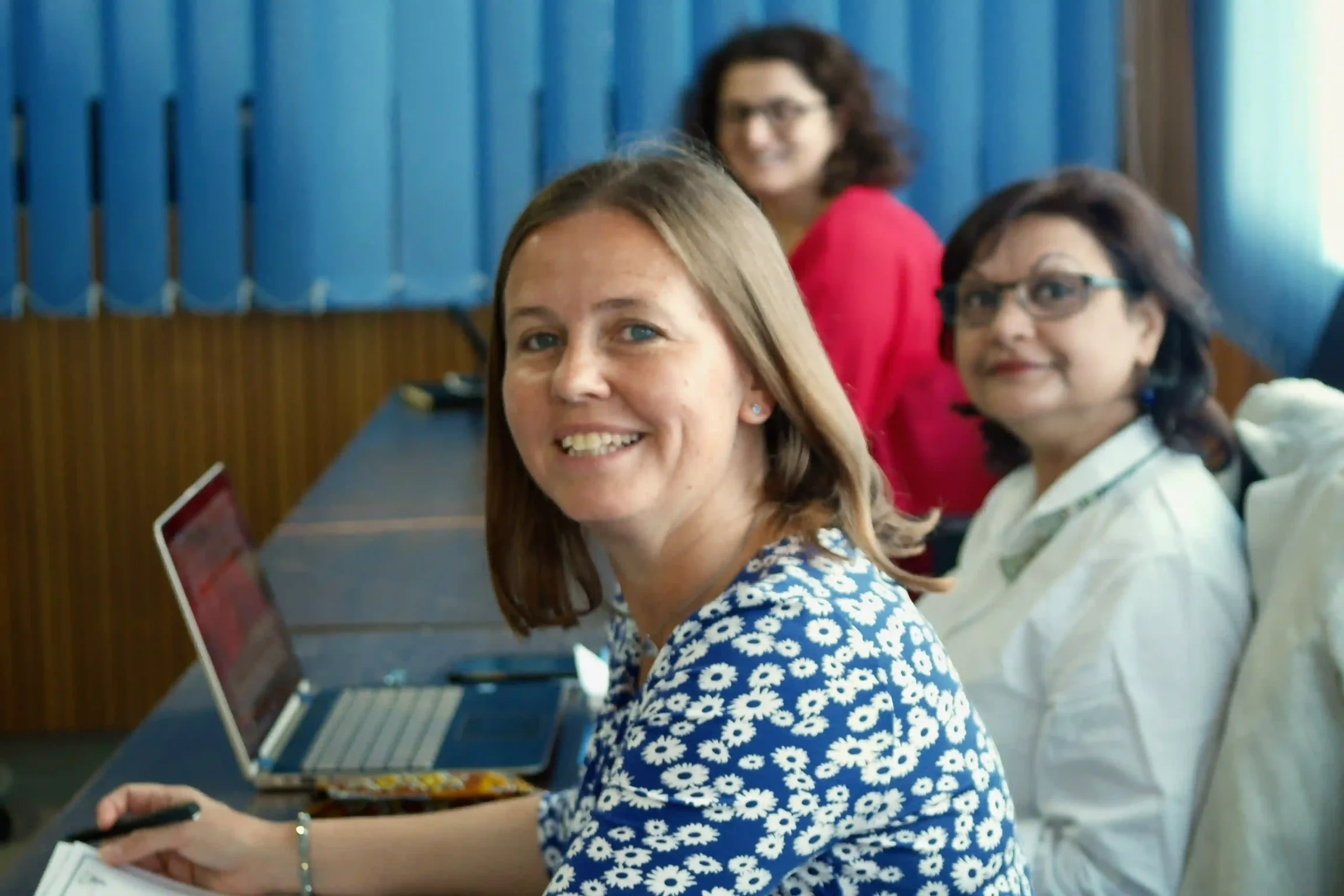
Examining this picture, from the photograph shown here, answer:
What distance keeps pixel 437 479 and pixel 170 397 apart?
1.37 m

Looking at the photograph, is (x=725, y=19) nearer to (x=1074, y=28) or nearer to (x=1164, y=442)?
(x=1074, y=28)

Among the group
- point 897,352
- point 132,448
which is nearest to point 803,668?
point 897,352

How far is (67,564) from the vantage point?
12.8 ft

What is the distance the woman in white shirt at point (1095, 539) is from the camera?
1266mm

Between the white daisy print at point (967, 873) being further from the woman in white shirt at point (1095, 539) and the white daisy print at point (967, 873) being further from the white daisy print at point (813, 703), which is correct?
the woman in white shirt at point (1095, 539)

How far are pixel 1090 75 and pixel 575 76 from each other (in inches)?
48.1

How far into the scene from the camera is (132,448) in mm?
3873

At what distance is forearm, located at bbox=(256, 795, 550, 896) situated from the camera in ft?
3.95

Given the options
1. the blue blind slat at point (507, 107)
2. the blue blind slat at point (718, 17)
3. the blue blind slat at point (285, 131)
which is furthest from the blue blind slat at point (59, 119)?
the blue blind slat at point (718, 17)

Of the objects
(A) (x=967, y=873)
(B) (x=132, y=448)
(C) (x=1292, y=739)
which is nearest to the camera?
(A) (x=967, y=873)

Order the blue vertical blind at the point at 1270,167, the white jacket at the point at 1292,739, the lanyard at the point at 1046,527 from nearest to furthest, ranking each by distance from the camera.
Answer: the white jacket at the point at 1292,739 < the lanyard at the point at 1046,527 < the blue vertical blind at the point at 1270,167

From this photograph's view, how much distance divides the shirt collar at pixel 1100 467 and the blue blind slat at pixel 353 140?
2416 millimetres

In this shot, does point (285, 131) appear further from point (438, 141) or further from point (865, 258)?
point (865, 258)

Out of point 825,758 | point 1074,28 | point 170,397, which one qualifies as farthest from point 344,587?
A: point 1074,28
